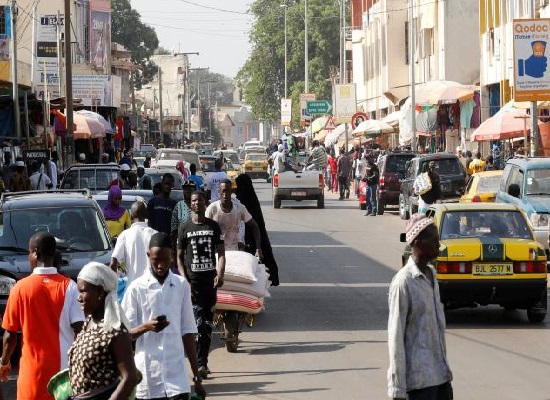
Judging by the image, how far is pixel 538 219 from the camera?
22969 mm

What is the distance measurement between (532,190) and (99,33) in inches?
2385

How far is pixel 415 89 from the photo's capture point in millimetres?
52344

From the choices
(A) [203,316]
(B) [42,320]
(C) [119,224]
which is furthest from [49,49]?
(B) [42,320]

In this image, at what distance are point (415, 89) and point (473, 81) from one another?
20.0 ft

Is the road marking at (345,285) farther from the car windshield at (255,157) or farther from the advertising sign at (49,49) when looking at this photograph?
the car windshield at (255,157)

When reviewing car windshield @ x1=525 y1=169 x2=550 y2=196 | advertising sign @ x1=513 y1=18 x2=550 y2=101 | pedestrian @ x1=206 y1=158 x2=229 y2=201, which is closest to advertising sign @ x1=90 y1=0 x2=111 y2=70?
advertising sign @ x1=513 y1=18 x2=550 y2=101

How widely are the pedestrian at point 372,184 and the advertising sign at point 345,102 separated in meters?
27.3

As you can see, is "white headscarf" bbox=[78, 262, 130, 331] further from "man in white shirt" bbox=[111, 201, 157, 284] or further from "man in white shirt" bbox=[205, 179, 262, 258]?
"man in white shirt" bbox=[205, 179, 262, 258]

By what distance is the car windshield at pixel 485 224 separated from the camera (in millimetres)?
16969

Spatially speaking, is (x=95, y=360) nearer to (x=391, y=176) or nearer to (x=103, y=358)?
(x=103, y=358)

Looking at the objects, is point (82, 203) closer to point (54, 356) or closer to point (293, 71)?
point (54, 356)

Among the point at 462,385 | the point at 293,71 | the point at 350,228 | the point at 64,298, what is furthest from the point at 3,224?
the point at 293,71

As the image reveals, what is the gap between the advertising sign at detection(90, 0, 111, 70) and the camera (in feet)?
263

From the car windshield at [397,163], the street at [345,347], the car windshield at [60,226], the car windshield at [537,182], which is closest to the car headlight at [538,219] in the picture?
the car windshield at [537,182]
